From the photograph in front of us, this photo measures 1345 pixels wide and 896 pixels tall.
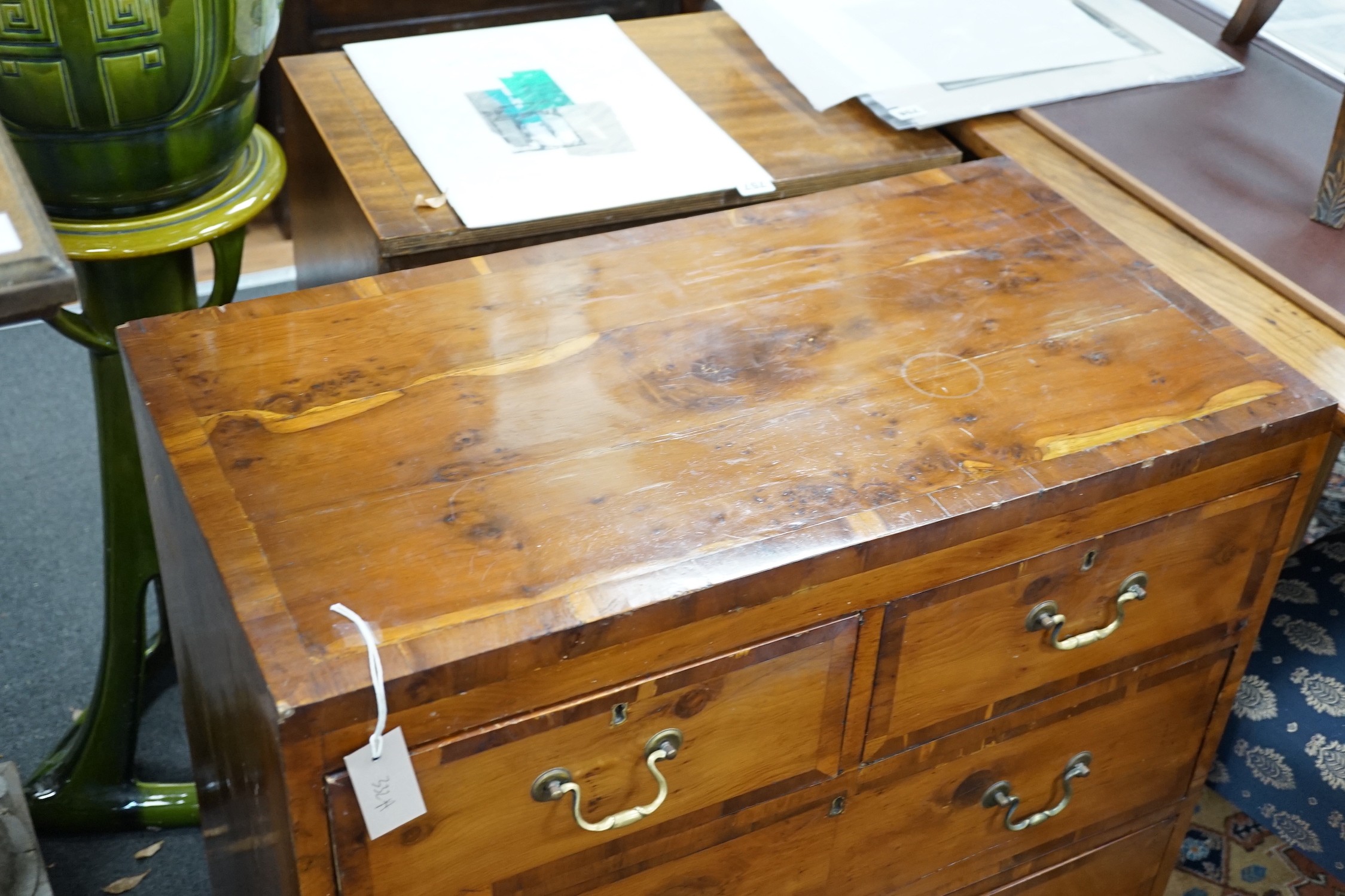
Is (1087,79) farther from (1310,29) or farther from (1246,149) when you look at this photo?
(1310,29)

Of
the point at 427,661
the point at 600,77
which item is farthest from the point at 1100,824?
the point at 600,77

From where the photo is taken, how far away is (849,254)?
42.0 inches

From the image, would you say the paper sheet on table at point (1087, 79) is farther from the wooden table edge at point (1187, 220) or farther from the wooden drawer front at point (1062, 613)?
the wooden drawer front at point (1062, 613)

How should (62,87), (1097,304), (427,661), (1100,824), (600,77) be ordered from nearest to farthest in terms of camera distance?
(427,661), (62,87), (1097,304), (1100,824), (600,77)

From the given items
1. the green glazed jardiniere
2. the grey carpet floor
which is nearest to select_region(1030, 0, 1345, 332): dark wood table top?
the green glazed jardiniere

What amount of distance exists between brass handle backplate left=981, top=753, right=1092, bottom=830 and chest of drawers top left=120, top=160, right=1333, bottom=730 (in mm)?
284

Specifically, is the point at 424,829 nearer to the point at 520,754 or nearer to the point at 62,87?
the point at 520,754

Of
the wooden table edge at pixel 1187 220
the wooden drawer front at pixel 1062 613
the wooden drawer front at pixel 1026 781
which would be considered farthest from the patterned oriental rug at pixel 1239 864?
the wooden table edge at pixel 1187 220

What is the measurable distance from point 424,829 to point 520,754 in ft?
0.23

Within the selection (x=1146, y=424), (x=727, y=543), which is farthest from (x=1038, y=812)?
(x=727, y=543)

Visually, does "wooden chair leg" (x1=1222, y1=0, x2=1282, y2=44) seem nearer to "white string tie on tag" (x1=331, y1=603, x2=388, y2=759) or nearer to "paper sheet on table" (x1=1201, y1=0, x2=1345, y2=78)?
"paper sheet on table" (x1=1201, y1=0, x2=1345, y2=78)

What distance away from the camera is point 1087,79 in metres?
1.36

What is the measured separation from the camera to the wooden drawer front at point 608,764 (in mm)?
778

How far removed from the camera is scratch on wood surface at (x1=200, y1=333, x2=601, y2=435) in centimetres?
86
